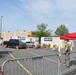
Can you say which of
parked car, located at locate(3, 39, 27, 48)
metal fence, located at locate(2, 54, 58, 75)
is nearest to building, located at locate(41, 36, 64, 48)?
parked car, located at locate(3, 39, 27, 48)

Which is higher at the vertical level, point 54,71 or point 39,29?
point 39,29

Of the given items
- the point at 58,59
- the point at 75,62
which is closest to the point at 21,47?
the point at 75,62

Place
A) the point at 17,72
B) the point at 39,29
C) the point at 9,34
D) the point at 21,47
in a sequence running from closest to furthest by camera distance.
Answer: the point at 17,72 → the point at 21,47 → the point at 39,29 → the point at 9,34

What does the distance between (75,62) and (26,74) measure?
656 centimetres

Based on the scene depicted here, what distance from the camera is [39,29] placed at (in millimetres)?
72000

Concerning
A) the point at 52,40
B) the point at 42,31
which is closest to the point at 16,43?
the point at 52,40

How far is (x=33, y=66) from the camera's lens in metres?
8.42

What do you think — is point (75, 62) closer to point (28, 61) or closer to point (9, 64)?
point (28, 61)

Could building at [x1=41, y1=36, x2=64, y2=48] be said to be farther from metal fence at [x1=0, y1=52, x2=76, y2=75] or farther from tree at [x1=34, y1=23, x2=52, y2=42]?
metal fence at [x1=0, y1=52, x2=76, y2=75]

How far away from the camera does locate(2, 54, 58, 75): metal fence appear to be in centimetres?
765

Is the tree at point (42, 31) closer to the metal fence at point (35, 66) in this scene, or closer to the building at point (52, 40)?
the building at point (52, 40)

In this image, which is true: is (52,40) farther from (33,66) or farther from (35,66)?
(33,66)

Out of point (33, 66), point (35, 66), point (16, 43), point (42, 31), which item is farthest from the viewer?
point (42, 31)

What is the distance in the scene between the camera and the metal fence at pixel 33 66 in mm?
7653
